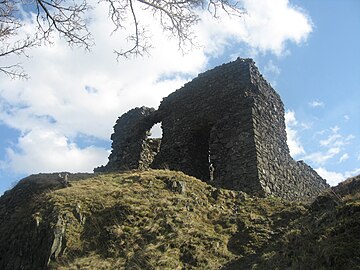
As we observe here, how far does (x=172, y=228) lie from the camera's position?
23.9ft

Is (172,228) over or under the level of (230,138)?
under

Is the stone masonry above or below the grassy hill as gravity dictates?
above

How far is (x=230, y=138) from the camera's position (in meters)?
13.0

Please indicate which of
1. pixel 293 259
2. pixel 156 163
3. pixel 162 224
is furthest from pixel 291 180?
pixel 293 259

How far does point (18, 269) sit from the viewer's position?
7.07m

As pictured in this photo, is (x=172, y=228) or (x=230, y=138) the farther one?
(x=230, y=138)

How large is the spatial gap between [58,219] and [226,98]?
817 cm

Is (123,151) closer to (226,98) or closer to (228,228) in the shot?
(226,98)

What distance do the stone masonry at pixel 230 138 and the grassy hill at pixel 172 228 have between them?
2.94 metres

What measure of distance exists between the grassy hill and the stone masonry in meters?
2.94

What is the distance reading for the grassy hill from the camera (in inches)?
222

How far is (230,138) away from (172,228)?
6.18 m

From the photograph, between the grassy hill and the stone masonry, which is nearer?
the grassy hill

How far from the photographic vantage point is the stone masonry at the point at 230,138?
40.0 feet
